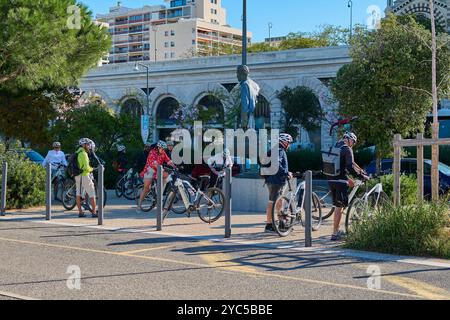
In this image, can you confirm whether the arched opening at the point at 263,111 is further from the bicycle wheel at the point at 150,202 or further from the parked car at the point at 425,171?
the bicycle wheel at the point at 150,202

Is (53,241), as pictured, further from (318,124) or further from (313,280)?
(318,124)

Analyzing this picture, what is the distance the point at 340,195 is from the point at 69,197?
294 inches

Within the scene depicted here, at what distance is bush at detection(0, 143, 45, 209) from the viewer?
15.7m

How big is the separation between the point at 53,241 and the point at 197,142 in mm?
15937

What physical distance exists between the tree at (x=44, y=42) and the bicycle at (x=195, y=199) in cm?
502

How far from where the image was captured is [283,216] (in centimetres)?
1145

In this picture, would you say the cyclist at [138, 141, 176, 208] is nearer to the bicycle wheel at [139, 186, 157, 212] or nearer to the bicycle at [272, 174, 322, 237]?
the bicycle wheel at [139, 186, 157, 212]

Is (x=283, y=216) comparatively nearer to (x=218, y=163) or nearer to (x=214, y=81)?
(x=218, y=163)

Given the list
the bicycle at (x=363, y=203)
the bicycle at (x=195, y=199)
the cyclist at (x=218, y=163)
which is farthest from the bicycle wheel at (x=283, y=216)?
the cyclist at (x=218, y=163)

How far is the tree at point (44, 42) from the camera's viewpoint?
15.8 m

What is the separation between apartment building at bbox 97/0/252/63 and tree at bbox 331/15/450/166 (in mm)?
105561

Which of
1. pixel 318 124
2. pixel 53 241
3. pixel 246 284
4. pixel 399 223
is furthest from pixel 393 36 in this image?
pixel 318 124

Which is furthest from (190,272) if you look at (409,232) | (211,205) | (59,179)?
(59,179)
